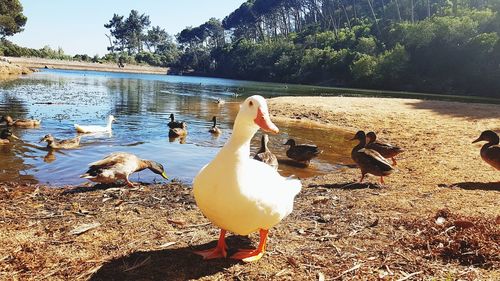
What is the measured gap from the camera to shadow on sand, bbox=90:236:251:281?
12.8 feet

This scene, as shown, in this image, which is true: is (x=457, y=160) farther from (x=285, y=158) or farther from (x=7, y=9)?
(x=7, y=9)

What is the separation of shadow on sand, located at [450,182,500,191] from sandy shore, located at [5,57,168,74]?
93692 mm

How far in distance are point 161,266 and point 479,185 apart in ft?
23.5

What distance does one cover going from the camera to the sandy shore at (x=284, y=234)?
3980 mm

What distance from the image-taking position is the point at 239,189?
149 inches

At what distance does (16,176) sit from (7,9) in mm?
75788

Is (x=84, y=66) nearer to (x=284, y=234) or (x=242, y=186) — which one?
(x=284, y=234)

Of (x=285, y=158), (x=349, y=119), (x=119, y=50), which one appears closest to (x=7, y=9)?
(x=349, y=119)

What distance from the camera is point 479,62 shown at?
201 feet

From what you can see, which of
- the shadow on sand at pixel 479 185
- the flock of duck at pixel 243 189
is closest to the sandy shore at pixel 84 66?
the shadow on sand at pixel 479 185

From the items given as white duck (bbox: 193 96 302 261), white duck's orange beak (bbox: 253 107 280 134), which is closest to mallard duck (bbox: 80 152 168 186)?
white duck (bbox: 193 96 302 261)

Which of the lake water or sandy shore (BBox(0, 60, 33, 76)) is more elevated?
Result: sandy shore (BBox(0, 60, 33, 76))

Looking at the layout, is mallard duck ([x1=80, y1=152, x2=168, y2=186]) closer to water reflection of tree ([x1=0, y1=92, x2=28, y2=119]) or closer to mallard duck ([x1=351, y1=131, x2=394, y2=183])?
mallard duck ([x1=351, y1=131, x2=394, y2=183])

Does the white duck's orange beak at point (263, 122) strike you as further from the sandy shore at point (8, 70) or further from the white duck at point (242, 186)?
the sandy shore at point (8, 70)
